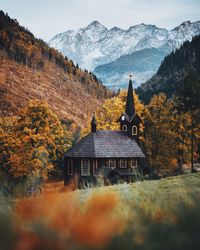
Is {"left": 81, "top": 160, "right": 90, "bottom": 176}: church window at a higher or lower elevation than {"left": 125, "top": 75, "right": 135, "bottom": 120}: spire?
lower

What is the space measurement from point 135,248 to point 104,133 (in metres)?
44.5

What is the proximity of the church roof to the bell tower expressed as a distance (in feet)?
4.96

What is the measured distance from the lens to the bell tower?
162 feet

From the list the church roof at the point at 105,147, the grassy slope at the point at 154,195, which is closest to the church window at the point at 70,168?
the church roof at the point at 105,147

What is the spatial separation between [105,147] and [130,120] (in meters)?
4.55

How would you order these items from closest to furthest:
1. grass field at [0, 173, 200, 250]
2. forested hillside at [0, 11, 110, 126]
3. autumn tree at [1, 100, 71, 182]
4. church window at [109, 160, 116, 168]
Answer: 1. grass field at [0, 173, 200, 250]
2. autumn tree at [1, 100, 71, 182]
3. church window at [109, 160, 116, 168]
4. forested hillside at [0, 11, 110, 126]

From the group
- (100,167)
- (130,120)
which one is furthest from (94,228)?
(130,120)

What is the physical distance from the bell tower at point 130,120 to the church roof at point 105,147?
1511mm

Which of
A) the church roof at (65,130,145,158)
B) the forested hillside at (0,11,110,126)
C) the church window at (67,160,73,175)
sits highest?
the forested hillside at (0,11,110,126)

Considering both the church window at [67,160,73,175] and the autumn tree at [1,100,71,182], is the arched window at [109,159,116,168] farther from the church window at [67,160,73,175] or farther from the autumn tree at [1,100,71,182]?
the autumn tree at [1,100,71,182]

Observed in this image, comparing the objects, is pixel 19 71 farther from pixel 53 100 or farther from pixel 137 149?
pixel 137 149

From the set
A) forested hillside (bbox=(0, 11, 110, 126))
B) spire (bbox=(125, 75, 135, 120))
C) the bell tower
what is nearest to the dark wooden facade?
the bell tower

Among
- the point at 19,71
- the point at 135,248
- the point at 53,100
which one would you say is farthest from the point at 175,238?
the point at 19,71

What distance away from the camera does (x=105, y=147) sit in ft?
155
